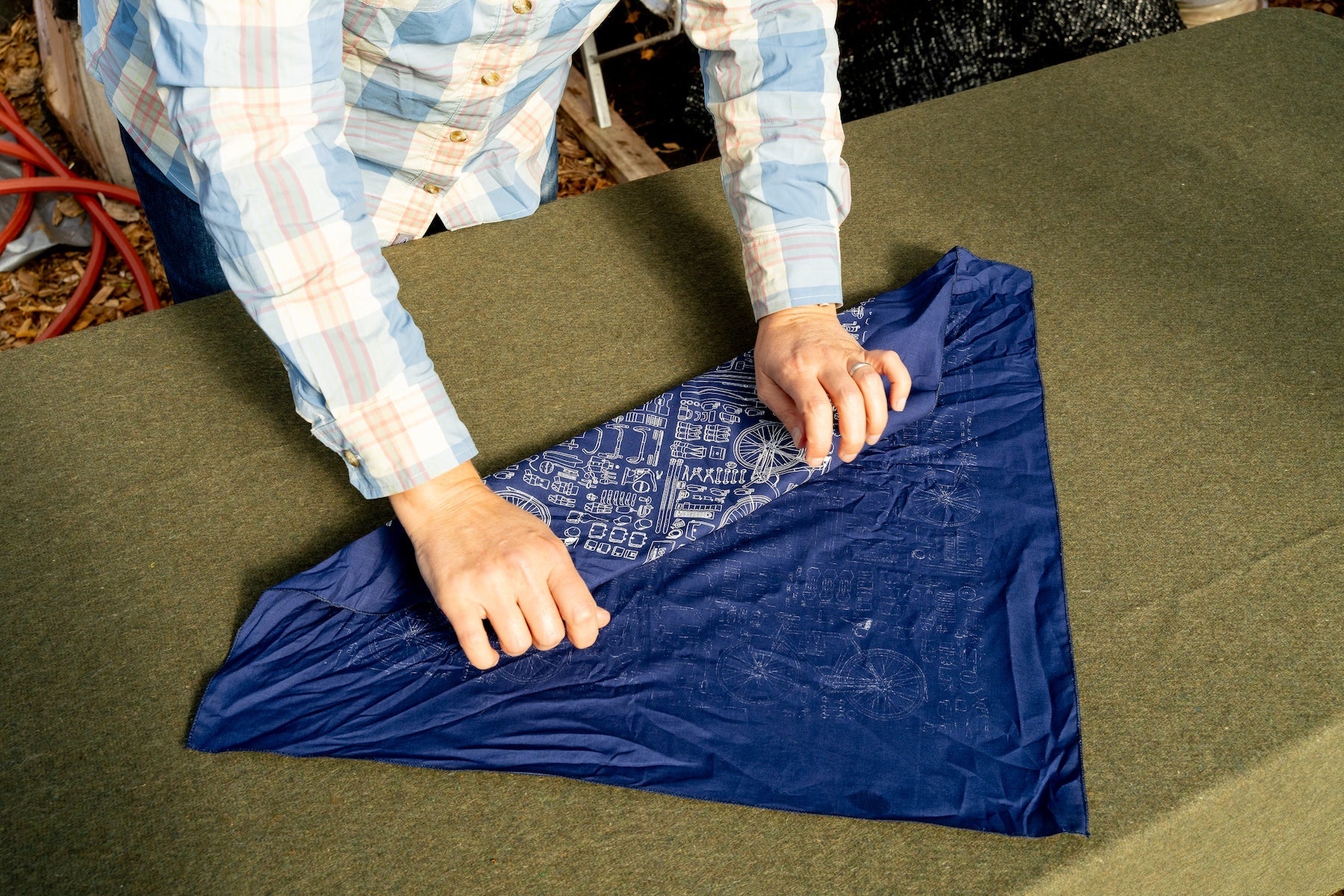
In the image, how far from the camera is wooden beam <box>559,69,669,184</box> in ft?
7.93

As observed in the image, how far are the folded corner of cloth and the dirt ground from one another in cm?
155

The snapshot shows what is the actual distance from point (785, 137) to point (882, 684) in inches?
24.6

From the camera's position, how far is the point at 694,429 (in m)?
1.07

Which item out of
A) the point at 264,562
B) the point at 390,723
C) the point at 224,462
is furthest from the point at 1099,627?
the point at 224,462

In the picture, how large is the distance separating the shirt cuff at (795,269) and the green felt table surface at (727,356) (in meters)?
0.15

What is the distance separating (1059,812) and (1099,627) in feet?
0.71

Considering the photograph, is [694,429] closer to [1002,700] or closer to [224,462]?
[1002,700]

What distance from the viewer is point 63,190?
2.08 meters

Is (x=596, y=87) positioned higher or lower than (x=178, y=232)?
lower

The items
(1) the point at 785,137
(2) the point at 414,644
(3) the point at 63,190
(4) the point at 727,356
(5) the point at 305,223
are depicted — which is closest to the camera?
(5) the point at 305,223

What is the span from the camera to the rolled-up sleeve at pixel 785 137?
3.56 feet

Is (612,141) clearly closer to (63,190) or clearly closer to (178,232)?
(63,190)

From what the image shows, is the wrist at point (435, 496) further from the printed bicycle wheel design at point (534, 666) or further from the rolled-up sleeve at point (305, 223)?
the printed bicycle wheel design at point (534, 666)

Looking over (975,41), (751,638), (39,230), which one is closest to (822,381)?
(751,638)
